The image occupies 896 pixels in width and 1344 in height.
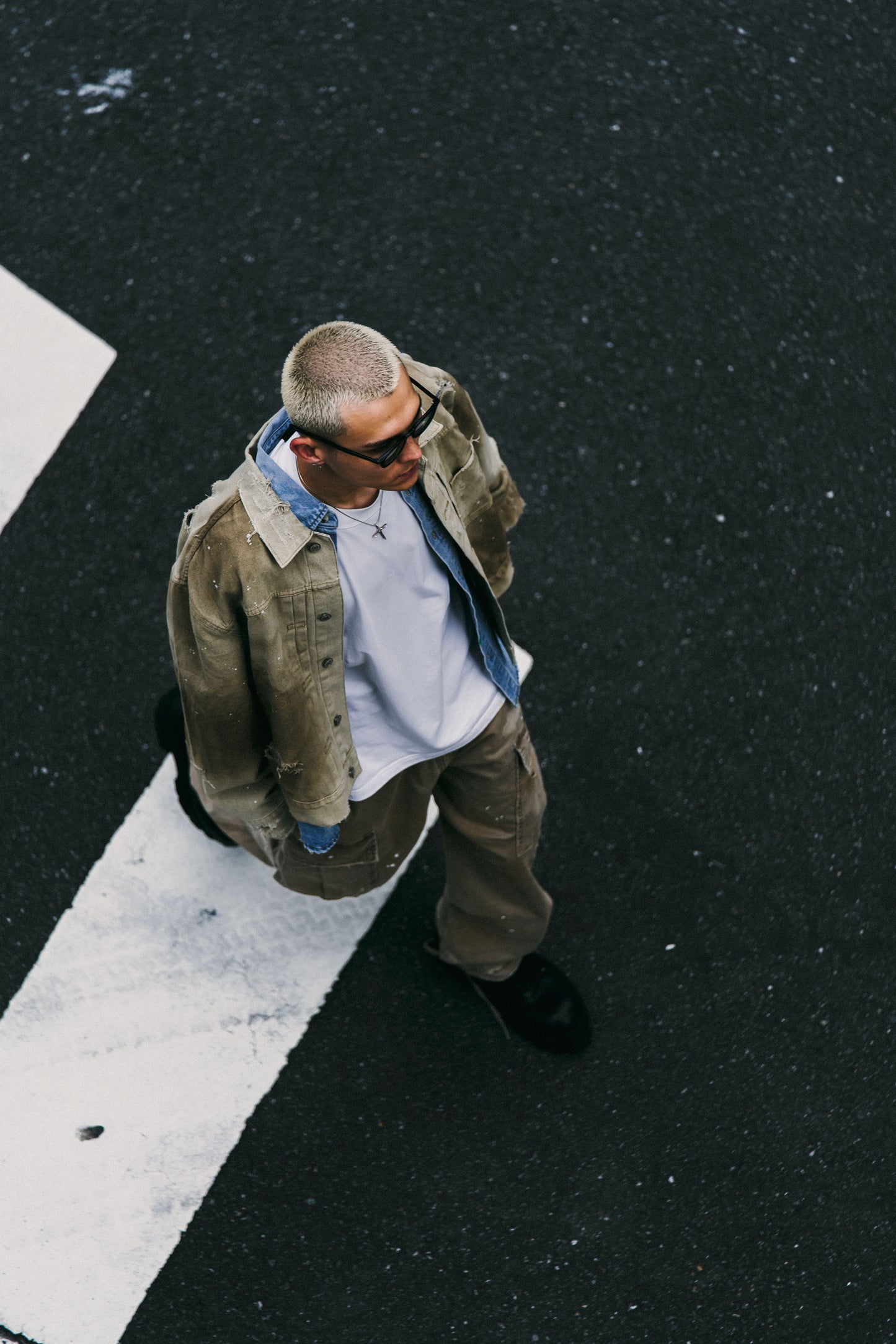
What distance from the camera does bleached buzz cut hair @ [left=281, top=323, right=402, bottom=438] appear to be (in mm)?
2404

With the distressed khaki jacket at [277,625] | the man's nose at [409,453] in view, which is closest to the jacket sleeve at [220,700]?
the distressed khaki jacket at [277,625]

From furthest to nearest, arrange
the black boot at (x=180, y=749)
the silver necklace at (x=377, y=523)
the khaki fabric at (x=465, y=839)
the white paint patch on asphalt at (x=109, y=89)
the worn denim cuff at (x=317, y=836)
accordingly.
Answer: the white paint patch on asphalt at (x=109, y=89)
the black boot at (x=180, y=749)
the khaki fabric at (x=465, y=839)
the worn denim cuff at (x=317, y=836)
the silver necklace at (x=377, y=523)

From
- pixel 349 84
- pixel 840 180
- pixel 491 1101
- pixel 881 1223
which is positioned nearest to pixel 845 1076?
pixel 881 1223

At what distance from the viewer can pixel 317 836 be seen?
3146mm

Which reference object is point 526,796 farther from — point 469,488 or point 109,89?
point 109,89

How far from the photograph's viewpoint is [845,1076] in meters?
4.13

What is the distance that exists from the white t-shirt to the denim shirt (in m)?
0.02

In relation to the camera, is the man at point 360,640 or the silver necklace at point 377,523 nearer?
the man at point 360,640

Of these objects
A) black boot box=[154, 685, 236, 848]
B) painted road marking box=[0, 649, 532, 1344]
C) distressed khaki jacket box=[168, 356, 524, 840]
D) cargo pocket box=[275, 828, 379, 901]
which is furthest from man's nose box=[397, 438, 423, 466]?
painted road marking box=[0, 649, 532, 1344]

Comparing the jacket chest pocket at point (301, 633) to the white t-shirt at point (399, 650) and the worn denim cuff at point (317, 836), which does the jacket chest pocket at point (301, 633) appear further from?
the worn denim cuff at point (317, 836)

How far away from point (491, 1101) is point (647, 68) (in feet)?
12.1

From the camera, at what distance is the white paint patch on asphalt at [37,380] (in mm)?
4309

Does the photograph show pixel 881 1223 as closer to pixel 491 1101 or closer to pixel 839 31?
pixel 491 1101

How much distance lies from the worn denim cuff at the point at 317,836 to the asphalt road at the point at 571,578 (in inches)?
41.1
